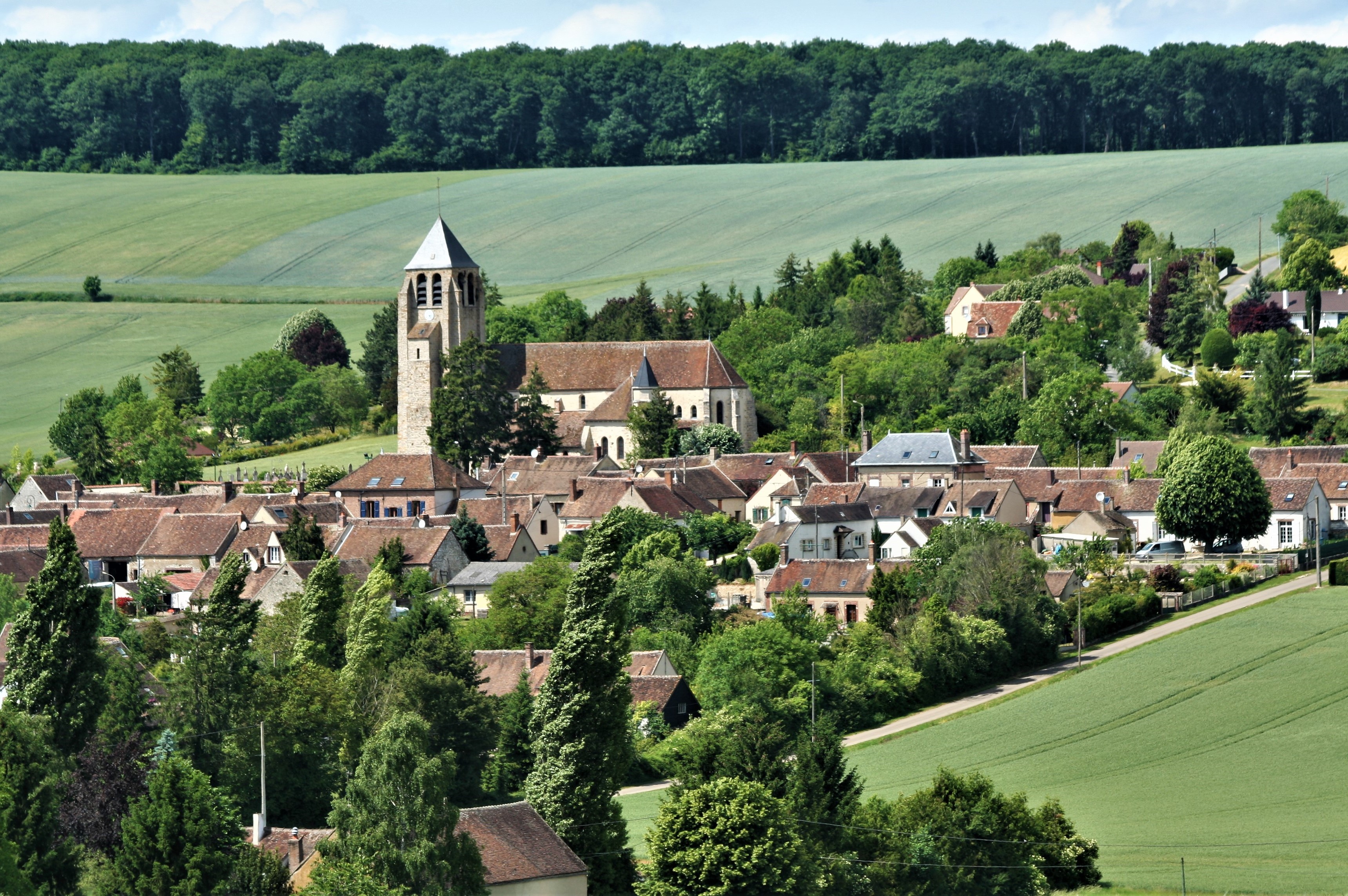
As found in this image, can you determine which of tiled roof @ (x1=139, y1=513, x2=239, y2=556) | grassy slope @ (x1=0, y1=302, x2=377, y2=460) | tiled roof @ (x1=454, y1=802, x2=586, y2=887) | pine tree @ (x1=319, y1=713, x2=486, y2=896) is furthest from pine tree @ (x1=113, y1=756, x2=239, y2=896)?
grassy slope @ (x1=0, y1=302, x2=377, y2=460)

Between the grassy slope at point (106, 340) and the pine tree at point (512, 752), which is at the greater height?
the grassy slope at point (106, 340)

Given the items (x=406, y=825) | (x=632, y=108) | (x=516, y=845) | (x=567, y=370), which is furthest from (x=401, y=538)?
(x=632, y=108)

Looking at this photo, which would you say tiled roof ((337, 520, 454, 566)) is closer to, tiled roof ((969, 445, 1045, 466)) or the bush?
tiled roof ((969, 445, 1045, 466))

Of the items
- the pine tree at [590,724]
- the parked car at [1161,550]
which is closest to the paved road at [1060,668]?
the parked car at [1161,550]

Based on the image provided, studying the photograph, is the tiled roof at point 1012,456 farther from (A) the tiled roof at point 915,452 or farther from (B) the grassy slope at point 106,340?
(B) the grassy slope at point 106,340

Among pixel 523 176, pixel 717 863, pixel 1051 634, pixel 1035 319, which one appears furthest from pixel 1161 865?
pixel 523 176

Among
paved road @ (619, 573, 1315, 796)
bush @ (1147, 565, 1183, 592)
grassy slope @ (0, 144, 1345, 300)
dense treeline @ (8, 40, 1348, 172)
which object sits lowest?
paved road @ (619, 573, 1315, 796)
